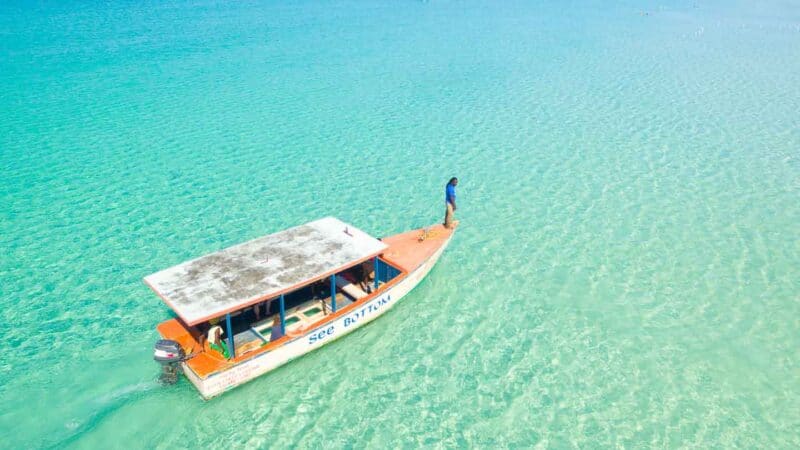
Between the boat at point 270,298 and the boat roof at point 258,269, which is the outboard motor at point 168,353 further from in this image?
the boat roof at point 258,269

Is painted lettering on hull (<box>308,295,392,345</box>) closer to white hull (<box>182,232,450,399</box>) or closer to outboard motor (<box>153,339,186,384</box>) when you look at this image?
white hull (<box>182,232,450,399</box>)

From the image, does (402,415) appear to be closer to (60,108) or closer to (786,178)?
(786,178)

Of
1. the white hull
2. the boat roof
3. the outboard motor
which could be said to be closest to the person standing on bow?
the white hull

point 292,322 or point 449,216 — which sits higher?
point 449,216

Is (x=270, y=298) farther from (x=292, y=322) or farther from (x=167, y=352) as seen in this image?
(x=167, y=352)

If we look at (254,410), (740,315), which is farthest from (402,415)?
(740,315)

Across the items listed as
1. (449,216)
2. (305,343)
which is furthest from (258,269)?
(449,216)
